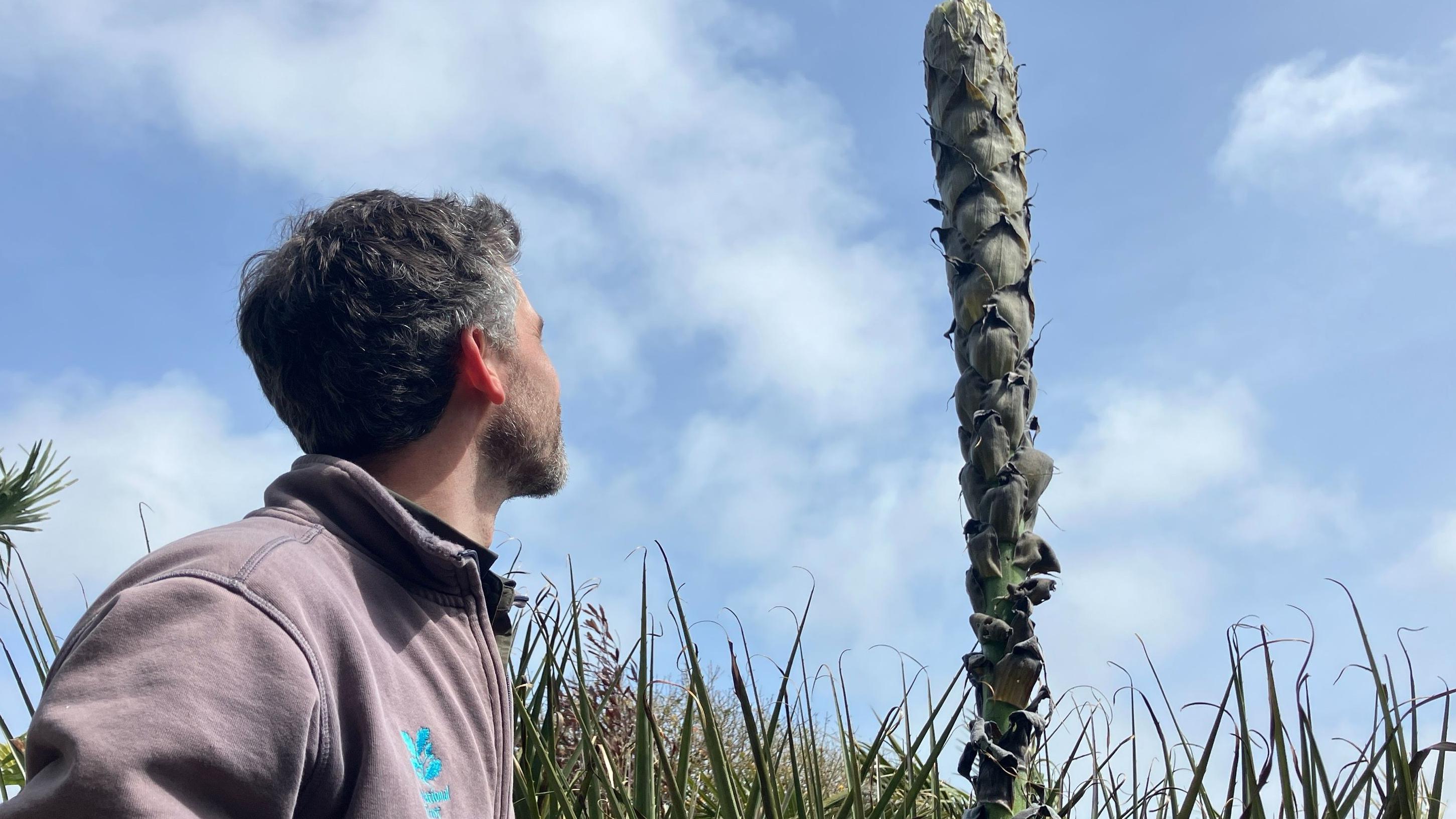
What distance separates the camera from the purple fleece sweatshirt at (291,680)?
4.35ft

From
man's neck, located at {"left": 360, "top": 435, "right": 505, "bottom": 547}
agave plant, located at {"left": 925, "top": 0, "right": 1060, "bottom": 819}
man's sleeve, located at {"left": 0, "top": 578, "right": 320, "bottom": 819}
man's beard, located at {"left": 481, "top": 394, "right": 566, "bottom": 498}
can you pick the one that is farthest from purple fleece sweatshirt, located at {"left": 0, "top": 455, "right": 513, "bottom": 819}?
agave plant, located at {"left": 925, "top": 0, "right": 1060, "bottom": 819}

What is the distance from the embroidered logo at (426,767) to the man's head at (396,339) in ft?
2.34

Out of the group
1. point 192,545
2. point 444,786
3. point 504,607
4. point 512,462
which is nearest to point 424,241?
point 512,462

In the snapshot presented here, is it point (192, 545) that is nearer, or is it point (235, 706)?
point (235, 706)

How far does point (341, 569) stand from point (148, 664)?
0.48 metres

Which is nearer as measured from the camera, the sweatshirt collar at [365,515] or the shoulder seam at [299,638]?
the shoulder seam at [299,638]

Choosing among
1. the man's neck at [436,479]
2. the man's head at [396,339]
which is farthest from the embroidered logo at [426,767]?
the man's head at [396,339]

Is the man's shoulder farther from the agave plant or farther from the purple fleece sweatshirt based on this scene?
the agave plant

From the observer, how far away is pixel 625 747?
2967 millimetres

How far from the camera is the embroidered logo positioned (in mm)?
1747

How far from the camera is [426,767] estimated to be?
5.87 ft

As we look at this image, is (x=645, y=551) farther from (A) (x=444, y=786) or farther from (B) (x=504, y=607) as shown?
(A) (x=444, y=786)

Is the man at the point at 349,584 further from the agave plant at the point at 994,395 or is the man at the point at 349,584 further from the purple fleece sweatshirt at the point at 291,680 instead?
the agave plant at the point at 994,395

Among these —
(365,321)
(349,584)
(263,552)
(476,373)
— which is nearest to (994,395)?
(476,373)
